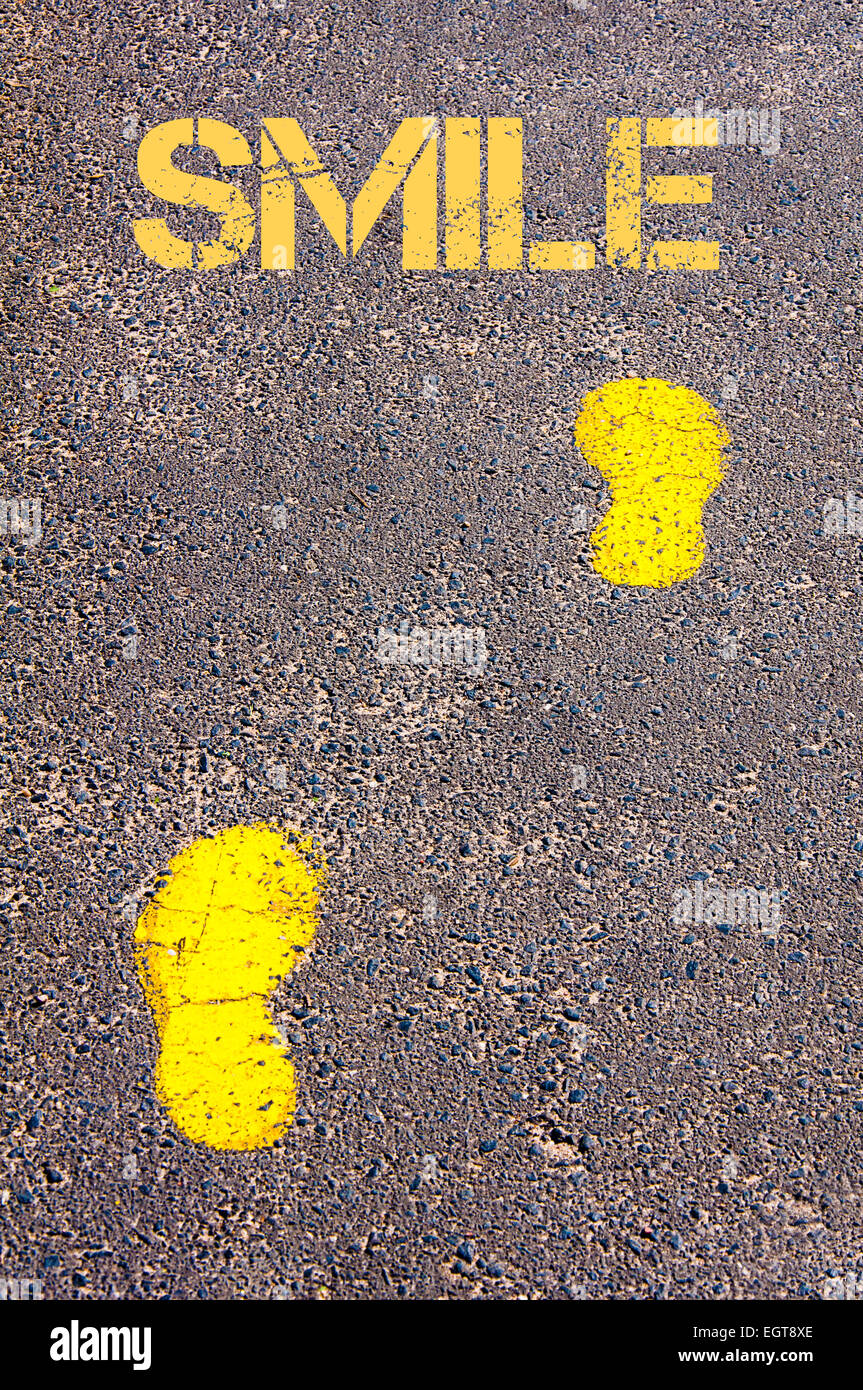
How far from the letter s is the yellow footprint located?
1422 mm

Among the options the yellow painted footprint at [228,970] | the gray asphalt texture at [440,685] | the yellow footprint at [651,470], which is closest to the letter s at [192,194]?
the gray asphalt texture at [440,685]

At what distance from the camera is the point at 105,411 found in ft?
13.0

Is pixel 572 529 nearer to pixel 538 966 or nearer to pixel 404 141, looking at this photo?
pixel 538 966

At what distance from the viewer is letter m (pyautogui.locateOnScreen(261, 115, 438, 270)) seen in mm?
4359

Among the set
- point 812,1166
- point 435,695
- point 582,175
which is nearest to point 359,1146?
point 812,1166

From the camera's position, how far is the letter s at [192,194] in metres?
4.35

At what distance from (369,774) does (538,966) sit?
0.67m

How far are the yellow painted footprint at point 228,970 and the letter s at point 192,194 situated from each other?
2232 mm

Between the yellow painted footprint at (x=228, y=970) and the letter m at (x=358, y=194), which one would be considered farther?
the letter m at (x=358, y=194)
